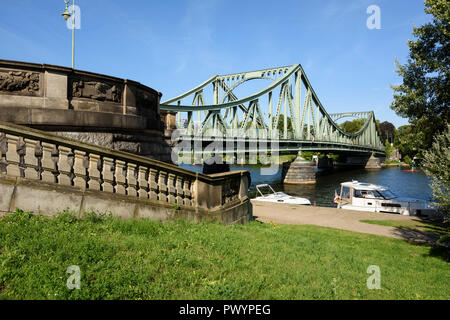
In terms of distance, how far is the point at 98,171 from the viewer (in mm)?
5117

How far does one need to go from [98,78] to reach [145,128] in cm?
174

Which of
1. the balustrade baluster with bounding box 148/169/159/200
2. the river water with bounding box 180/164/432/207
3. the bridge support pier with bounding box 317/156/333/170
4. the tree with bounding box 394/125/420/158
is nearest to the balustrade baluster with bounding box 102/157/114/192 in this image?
the balustrade baluster with bounding box 148/169/159/200

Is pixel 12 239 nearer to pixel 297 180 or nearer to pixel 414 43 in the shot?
pixel 414 43

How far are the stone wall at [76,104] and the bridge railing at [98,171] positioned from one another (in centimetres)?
159

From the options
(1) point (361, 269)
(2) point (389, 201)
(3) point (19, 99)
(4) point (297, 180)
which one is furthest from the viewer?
(4) point (297, 180)

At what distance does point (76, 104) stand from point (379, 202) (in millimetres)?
19046

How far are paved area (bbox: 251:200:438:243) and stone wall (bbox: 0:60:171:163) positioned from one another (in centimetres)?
741

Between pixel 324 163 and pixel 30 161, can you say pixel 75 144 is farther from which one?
pixel 324 163

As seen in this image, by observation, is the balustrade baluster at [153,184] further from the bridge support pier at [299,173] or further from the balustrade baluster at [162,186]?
the bridge support pier at [299,173]

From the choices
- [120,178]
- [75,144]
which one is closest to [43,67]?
[75,144]

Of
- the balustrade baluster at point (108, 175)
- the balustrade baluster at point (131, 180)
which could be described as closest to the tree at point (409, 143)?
the balustrade baluster at point (131, 180)

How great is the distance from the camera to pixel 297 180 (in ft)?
138

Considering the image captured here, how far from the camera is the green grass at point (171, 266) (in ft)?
10.3
